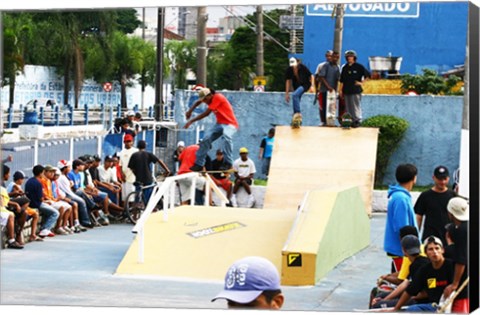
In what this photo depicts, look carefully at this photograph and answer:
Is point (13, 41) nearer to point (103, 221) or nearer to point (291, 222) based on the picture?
point (103, 221)

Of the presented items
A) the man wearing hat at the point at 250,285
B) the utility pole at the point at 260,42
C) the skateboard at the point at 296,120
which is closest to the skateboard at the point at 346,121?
the skateboard at the point at 296,120

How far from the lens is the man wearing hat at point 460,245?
9.46 m

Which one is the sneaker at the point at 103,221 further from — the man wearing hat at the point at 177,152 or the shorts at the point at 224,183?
the shorts at the point at 224,183

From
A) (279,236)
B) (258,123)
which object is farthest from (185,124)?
(279,236)

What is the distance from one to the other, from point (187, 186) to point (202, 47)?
2207mm

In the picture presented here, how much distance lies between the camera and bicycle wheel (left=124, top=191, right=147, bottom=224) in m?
13.5

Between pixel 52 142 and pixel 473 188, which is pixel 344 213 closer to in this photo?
pixel 473 188

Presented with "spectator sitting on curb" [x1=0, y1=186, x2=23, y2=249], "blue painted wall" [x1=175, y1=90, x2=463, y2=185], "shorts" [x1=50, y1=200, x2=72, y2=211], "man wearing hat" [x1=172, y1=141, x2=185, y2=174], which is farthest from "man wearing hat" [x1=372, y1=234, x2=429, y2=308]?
"shorts" [x1=50, y1=200, x2=72, y2=211]

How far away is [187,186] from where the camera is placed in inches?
537

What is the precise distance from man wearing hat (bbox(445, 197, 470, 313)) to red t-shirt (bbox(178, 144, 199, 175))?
362 centimetres

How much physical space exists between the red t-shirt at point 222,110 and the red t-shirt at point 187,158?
0.68 m

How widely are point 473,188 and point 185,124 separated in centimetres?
345

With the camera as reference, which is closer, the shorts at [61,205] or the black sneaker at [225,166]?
the black sneaker at [225,166]

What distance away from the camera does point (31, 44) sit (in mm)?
12266
